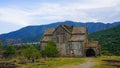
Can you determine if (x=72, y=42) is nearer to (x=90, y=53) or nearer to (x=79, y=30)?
(x=79, y=30)

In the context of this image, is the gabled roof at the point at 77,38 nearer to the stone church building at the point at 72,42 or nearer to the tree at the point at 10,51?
the stone church building at the point at 72,42

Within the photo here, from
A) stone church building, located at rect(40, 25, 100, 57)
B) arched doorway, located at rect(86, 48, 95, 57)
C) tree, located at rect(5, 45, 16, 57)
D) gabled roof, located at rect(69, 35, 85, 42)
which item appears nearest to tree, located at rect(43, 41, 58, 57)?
stone church building, located at rect(40, 25, 100, 57)

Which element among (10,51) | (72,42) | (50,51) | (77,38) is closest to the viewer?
(50,51)

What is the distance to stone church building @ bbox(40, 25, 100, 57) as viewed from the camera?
11100 cm

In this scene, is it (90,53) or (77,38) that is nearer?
(77,38)

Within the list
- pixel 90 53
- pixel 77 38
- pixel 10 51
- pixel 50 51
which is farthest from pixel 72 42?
pixel 10 51

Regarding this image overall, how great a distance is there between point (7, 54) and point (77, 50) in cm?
2997

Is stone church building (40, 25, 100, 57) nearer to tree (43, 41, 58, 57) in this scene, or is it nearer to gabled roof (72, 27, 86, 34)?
gabled roof (72, 27, 86, 34)

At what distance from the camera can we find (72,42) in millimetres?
112062

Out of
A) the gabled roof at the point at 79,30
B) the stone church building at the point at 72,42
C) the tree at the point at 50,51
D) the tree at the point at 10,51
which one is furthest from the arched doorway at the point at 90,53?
the tree at the point at 10,51

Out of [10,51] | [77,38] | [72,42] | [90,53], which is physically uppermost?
[77,38]

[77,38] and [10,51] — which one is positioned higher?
[77,38]

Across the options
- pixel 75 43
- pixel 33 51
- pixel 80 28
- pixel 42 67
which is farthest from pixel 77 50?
pixel 42 67

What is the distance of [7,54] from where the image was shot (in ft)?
390
